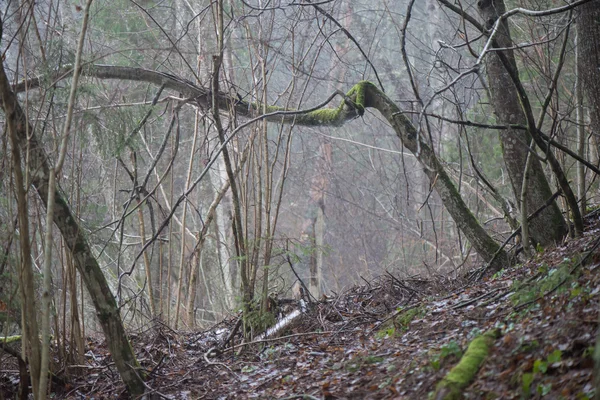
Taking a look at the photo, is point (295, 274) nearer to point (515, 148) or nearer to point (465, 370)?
point (515, 148)

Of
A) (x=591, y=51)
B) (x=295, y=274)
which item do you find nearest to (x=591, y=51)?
(x=591, y=51)

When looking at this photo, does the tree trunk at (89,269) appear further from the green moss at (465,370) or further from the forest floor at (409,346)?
the green moss at (465,370)

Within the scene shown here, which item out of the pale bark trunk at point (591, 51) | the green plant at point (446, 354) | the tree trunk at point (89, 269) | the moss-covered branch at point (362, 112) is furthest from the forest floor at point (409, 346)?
the pale bark trunk at point (591, 51)

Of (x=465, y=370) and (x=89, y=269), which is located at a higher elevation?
(x=89, y=269)

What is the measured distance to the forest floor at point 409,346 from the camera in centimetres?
305

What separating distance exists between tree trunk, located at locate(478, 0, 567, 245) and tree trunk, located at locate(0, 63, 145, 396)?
4037mm

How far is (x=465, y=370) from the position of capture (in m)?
3.20

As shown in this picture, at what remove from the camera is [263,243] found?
6.51 metres

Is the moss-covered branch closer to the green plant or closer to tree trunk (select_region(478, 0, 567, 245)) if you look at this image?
tree trunk (select_region(478, 0, 567, 245))

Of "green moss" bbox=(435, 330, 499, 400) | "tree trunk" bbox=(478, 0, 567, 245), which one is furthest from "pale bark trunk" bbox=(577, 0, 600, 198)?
"green moss" bbox=(435, 330, 499, 400)

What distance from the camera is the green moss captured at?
307cm

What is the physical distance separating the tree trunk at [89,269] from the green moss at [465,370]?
8.74 ft

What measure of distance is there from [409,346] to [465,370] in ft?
4.40

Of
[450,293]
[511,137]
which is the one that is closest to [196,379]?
[450,293]
